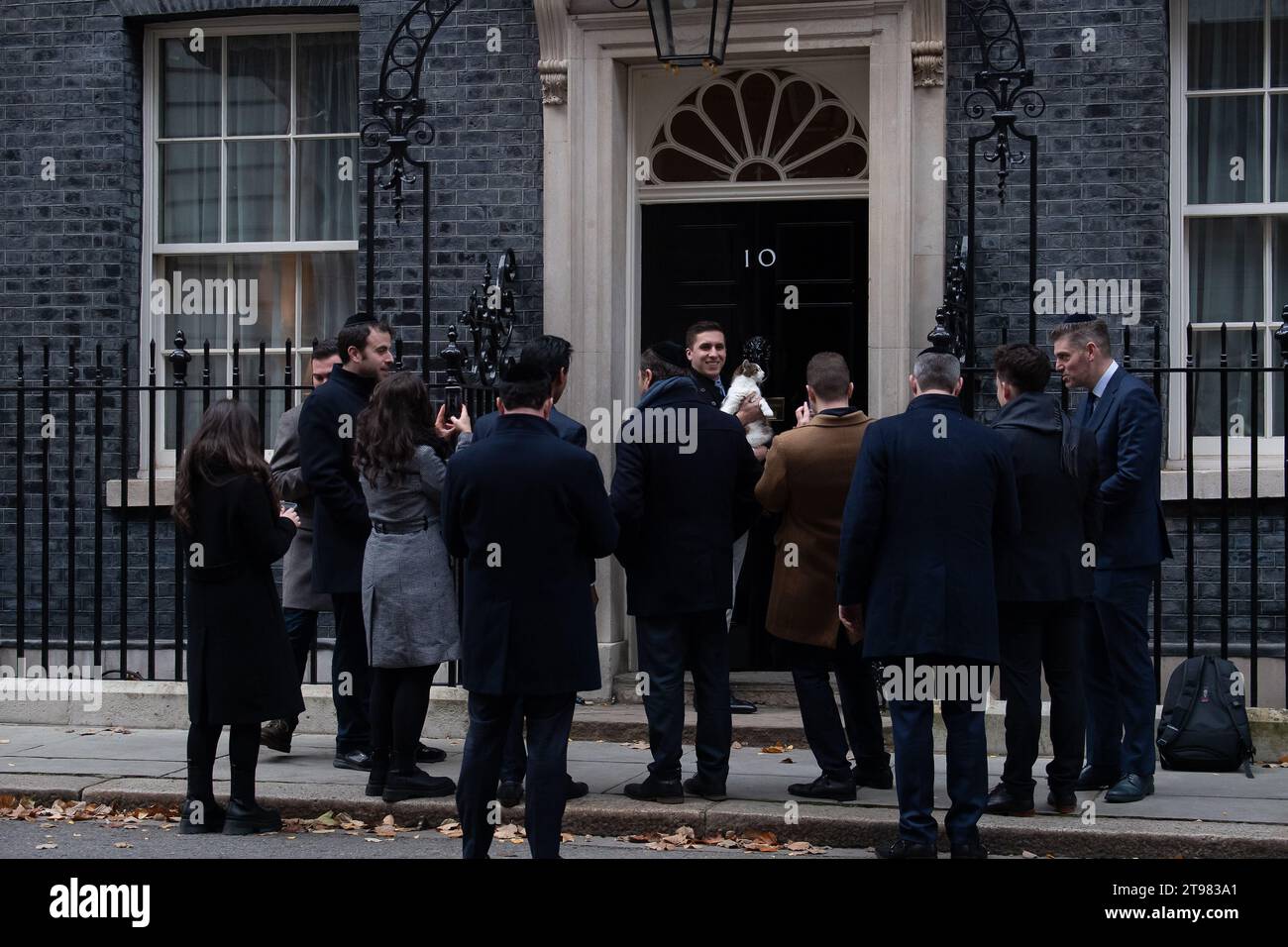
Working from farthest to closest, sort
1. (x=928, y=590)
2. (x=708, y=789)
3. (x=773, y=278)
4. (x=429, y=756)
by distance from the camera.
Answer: (x=773, y=278)
(x=429, y=756)
(x=708, y=789)
(x=928, y=590)

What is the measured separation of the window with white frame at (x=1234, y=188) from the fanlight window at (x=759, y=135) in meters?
1.90

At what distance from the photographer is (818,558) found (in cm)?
755

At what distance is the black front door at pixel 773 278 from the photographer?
10273 mm

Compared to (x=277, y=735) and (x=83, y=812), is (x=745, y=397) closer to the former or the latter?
(x=277, y=735)

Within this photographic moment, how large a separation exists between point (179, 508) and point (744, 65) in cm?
476

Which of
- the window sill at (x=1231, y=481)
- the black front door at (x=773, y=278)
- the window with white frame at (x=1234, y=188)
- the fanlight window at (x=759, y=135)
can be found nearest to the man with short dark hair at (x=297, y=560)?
the black front door at (x=773, y=278)

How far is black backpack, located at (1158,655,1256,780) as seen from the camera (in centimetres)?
816

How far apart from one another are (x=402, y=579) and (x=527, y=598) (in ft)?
4.93

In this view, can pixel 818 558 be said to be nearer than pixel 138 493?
Yes

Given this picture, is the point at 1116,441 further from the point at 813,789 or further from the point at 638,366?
the point at 638,366

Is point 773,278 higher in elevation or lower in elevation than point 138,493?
higher

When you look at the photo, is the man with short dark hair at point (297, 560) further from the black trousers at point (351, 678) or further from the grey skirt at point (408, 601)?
the grey skirt at point (408, 601)

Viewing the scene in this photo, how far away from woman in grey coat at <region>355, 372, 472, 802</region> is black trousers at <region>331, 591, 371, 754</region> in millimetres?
645

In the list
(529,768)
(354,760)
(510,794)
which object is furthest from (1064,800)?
(354,760)
